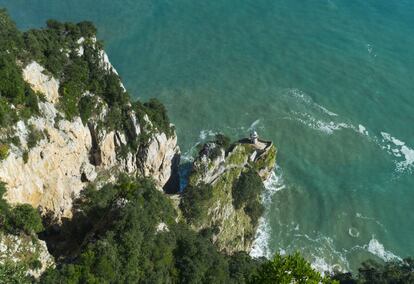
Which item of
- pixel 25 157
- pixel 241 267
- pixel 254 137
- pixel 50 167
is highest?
pixel 25 157

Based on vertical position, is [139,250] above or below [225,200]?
above

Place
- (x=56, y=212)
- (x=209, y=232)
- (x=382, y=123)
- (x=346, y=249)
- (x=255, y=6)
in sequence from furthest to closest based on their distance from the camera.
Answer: (x=255, y=6) < (x=382, y=123) < (x=346, y=249) < (x=209, y=232) < (x=56, y=212)

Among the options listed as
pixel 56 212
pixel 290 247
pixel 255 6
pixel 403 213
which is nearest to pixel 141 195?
pixel 56 212

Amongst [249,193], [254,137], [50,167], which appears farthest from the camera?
[254,137]

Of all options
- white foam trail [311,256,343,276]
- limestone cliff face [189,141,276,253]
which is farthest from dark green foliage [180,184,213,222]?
white foam trail [311,256,343,276]

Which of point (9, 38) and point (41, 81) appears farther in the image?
point (41, 81)

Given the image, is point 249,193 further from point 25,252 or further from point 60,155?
point 25,252

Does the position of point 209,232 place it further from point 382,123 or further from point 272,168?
point 382,123

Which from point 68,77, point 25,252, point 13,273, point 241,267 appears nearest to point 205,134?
point 241,267
